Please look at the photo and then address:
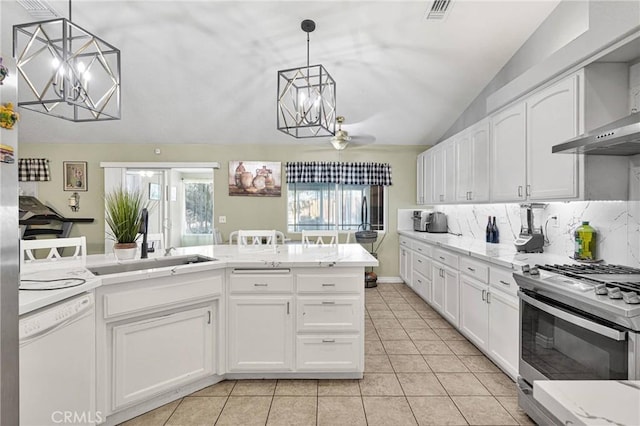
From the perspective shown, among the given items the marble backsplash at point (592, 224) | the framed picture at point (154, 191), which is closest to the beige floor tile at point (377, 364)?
the marble backsplash at point (592, 224)

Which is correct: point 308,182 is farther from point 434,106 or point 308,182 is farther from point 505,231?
point 505,231

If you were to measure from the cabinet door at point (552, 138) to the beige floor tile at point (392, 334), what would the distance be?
177 centimetres

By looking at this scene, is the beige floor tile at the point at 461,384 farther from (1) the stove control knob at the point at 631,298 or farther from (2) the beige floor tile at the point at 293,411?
(1) the stove control knob at the point at 631,298

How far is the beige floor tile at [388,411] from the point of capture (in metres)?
1.94

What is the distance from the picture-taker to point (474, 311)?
2859 mm

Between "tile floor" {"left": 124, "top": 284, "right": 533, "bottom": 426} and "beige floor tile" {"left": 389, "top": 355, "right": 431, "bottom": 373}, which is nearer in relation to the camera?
"tile floor" {"left": 124, "top": 284, "right": 533, "bottom": 426}

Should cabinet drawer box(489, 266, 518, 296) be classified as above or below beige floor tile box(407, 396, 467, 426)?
above

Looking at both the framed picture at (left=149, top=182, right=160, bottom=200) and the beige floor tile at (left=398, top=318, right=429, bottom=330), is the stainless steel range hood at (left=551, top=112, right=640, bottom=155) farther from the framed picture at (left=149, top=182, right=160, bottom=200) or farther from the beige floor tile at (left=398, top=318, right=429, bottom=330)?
the framed picture at (left=149, top=182, right=160, bottom=200)

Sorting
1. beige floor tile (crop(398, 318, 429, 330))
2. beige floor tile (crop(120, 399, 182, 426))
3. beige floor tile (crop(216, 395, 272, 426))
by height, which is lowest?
beige floor tile (crop(120, 399, 182, 426))

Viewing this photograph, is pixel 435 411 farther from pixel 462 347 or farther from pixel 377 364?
pixel 462 347

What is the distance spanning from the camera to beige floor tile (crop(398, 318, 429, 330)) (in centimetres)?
350

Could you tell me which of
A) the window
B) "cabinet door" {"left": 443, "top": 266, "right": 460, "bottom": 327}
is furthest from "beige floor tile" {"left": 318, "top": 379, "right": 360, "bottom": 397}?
the window

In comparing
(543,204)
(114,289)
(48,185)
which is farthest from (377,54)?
(48,185)

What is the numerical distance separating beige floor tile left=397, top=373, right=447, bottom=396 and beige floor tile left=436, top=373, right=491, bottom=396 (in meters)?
0.05
